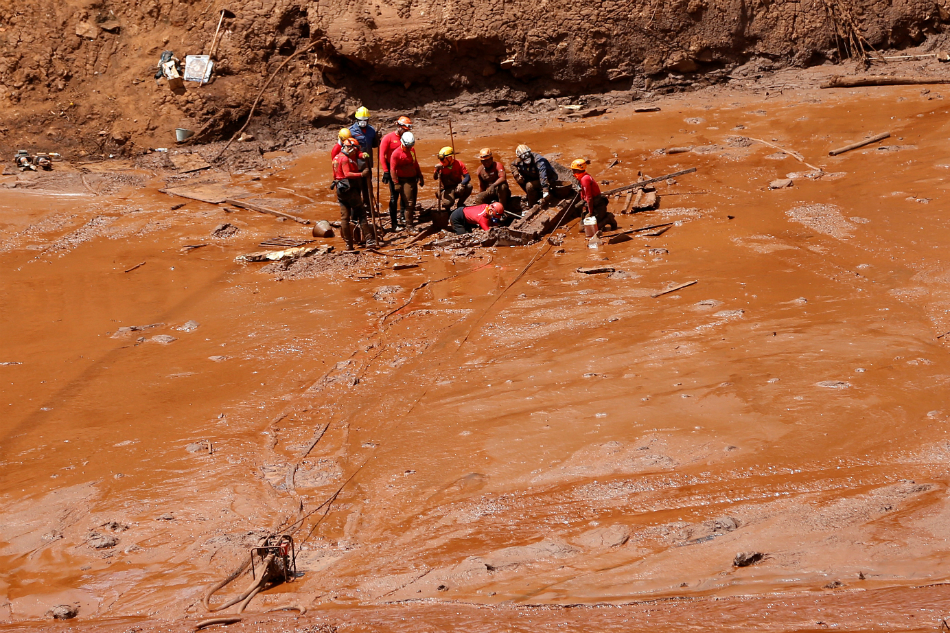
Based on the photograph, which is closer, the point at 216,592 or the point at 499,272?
the point at 216,592

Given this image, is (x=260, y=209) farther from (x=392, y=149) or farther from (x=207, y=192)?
(x=392, y=149)

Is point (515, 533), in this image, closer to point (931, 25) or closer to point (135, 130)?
point (135, 130)

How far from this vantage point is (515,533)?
200 inches

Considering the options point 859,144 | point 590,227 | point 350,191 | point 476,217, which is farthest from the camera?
point 859,144

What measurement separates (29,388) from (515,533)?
5.31 meters

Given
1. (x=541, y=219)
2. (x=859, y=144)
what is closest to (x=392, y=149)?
(x=541, y=219)

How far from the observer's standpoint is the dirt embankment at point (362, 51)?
16.6m

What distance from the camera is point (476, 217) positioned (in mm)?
11562

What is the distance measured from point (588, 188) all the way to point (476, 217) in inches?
64.0

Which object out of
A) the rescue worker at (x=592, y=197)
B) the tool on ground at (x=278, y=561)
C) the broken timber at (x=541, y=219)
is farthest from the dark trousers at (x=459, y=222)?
the tool on ground at (x=278, y=561)

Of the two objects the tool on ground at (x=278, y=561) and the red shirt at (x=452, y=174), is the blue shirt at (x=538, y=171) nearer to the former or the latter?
the red shirt at (x=452, y=174)

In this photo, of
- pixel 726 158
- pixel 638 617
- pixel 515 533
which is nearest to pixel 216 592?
pixel 515 533

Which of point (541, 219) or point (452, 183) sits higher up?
point (452, 183)

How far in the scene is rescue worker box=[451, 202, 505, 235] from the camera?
11531 millimetres
